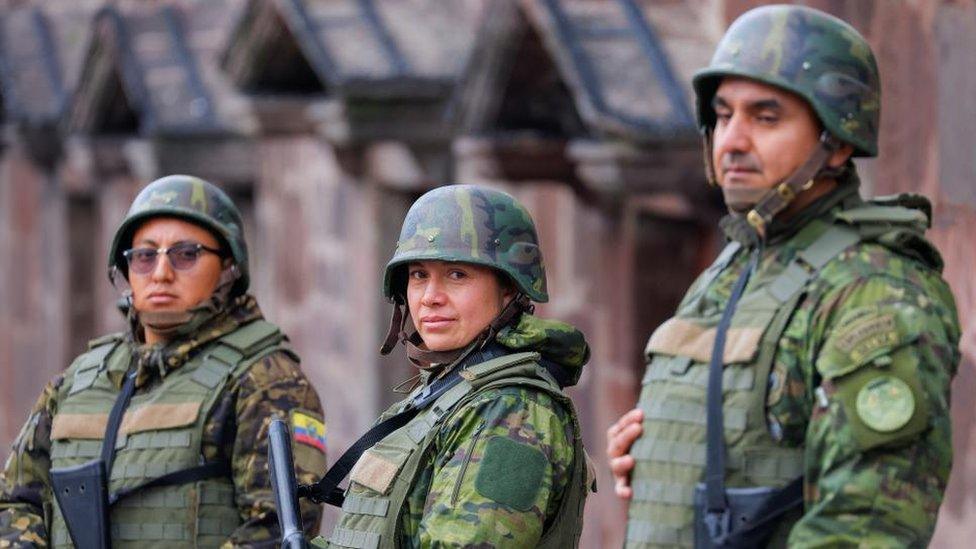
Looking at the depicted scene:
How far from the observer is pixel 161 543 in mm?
5844

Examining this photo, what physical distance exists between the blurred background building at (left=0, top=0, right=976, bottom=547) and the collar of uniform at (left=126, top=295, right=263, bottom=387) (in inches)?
74.4

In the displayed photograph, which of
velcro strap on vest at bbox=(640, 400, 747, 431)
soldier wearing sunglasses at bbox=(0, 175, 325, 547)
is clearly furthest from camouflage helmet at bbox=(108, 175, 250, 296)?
velcro strap on vest at bbox=(640, 400, 747, 431)

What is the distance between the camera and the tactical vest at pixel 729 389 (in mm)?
4562

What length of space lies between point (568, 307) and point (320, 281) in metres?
3.18

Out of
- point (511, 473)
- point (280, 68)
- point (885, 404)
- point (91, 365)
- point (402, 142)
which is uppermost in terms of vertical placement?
point (280, 68)

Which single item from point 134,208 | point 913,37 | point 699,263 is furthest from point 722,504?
point 699,263

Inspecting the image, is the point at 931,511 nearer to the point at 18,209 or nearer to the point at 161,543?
the point at 161,543

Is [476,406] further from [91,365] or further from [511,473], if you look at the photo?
[91,365]

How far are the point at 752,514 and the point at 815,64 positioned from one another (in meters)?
0.90

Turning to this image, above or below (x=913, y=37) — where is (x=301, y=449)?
below

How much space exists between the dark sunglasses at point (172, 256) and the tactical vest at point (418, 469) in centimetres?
150

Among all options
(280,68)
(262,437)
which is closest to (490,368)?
(262,437)

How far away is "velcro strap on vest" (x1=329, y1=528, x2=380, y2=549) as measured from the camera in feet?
15.2

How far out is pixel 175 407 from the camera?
590cm
